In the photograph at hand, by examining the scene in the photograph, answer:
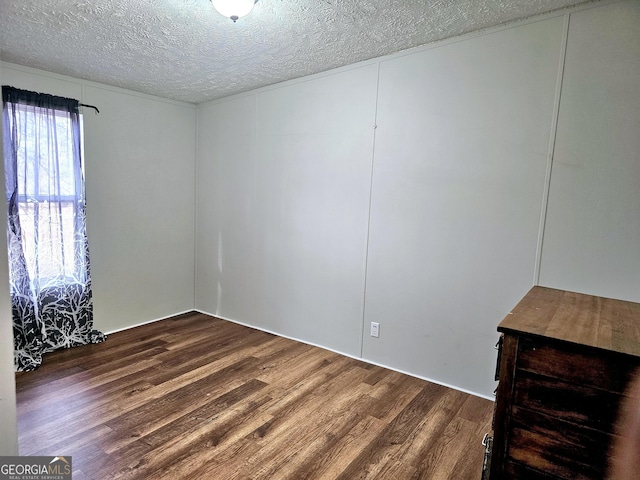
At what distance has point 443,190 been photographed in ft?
8.68

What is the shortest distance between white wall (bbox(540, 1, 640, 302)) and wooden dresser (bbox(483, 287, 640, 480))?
711 millimetres

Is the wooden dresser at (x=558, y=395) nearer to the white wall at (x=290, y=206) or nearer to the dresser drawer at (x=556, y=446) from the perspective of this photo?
the dresser drawer at (x=556, y=446)

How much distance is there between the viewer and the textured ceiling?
2068 millimetres

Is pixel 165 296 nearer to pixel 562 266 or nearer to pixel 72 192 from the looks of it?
pixel 72 192

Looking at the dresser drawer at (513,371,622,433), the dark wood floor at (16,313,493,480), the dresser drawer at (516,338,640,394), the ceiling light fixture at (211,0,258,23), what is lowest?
the dark wood floor at (16,313,493,480)

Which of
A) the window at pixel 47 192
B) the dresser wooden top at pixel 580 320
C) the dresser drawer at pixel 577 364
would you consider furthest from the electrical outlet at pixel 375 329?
the window at pixel 47 192

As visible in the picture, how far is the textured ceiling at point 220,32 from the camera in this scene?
207 centimetres

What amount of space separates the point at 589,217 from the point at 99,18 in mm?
3089

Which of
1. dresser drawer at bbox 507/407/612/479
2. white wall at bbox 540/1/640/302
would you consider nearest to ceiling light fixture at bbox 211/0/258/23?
white wall at bbox 540/1/640/302

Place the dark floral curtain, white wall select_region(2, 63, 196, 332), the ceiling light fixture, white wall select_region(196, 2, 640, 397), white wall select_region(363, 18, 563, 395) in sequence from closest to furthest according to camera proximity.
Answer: the ceiling light fixture < white wall select_region(196, 2, 640, 397) < white wall select_region(363, 18, 563, 395) < the dark floral curtain < white wall select_region(2, 63, 196, 332)

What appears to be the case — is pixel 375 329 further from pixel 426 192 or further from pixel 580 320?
pixel 580 320

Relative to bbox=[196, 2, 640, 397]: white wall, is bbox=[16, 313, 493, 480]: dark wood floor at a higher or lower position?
lower

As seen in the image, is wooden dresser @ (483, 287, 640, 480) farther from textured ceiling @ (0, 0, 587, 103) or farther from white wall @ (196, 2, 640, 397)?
textured ceiling @ (0, 0, 587, 103)

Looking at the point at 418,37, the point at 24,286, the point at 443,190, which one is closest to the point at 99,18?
the point at 418,37
